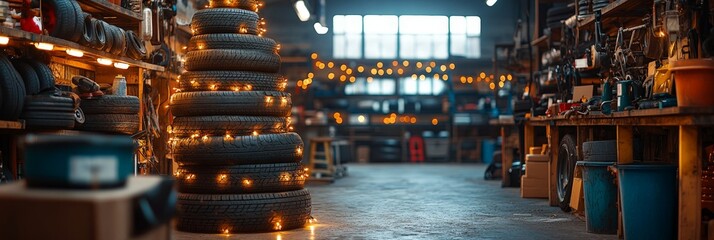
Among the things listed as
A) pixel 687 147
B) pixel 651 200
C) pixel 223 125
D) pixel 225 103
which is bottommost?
pixel 651 200

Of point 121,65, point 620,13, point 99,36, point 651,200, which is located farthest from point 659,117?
point 121,65

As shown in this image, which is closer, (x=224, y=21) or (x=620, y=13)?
(x=224, y=21)

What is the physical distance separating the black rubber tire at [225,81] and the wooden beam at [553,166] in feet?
11.3

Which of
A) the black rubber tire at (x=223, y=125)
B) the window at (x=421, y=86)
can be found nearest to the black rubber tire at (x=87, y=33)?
the black rubber tire at (x=223, y=125)

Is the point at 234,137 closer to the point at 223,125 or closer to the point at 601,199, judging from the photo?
the point at 223,125

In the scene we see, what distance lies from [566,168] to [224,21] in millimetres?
3792

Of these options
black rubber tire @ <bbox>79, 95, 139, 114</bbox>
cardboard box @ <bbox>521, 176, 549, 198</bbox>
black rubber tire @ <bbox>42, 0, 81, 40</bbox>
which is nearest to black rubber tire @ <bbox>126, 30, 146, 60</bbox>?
black rubber tire @ <bbox>79, 95, 139, 114</bbox>

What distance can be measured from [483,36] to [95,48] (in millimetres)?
16862

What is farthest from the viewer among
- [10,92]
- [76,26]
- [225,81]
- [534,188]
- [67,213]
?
[534,188]

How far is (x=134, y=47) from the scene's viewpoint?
24.6ft

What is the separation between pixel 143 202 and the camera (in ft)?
9.09

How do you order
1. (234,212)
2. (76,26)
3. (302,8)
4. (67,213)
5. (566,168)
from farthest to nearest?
(302,8)
(566,168)
(234,212)
(76,26)
(67,213)

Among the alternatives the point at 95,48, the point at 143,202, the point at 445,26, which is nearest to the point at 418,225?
the point at 95,48

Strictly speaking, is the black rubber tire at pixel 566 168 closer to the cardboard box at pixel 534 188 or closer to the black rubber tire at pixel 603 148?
the cardboard box at pixel 534 188
